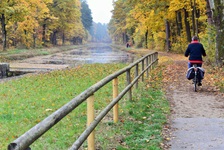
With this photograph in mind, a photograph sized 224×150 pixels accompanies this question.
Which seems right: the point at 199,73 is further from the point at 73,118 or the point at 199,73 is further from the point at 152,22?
the point at 152,22

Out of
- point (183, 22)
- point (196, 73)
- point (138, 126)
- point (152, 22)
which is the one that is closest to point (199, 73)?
point (196, 73)

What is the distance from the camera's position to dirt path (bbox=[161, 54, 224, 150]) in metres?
6.02

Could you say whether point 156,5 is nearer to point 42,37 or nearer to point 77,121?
point 77,121

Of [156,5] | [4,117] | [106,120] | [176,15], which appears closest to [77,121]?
[106,120]

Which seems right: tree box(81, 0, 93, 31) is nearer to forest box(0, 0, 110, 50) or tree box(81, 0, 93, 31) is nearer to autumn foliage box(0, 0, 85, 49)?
forest box(0, 0, 110, 50)

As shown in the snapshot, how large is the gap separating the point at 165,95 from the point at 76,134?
5531mm

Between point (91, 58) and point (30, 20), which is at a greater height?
point (30, 20)

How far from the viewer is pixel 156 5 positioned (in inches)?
1414

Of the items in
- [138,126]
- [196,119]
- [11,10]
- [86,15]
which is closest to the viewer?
[138,126]

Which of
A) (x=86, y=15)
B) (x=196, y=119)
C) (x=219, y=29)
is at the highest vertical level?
(x=86, y=15)

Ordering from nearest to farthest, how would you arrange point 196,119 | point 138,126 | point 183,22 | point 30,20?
point 138,126
point 196,119
point 183,22
point 30,20

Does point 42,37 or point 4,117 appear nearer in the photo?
point 4,117

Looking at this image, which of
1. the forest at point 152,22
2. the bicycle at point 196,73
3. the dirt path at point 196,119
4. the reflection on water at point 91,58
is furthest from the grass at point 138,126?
the reflection on water at point 91,58

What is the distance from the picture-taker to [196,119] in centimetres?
792
